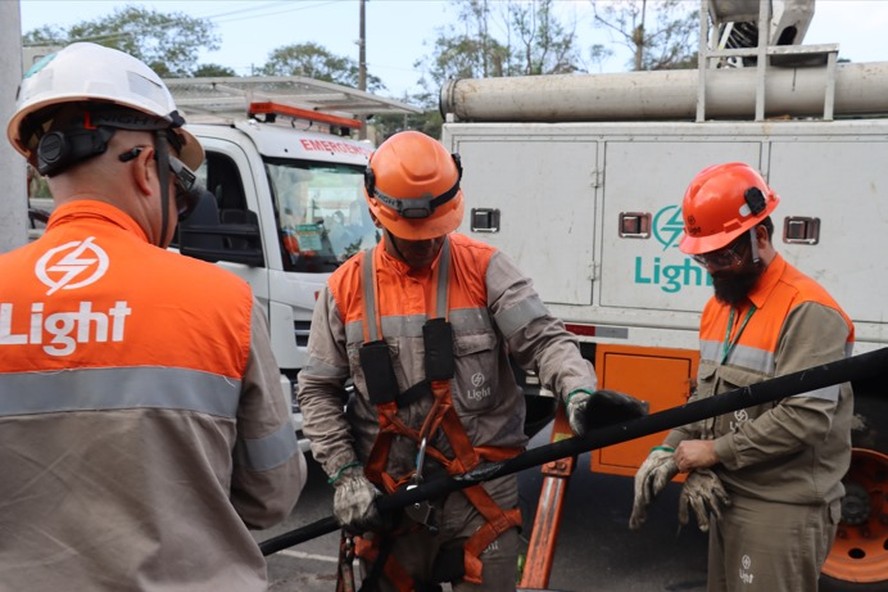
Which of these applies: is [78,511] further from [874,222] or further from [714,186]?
[874,222]

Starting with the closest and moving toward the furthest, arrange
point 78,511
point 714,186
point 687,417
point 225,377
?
point 78,511
point 225,377
point 687,417
point 714,186

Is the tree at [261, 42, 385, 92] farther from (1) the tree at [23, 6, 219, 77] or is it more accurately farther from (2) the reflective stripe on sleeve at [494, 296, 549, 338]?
(2) the reflective stripe on sleeve at [494, 296, 549, 338]

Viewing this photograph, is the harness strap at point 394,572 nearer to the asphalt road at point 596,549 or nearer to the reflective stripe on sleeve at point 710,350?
Answer: the reflective stripe on sleeve at point 710,350

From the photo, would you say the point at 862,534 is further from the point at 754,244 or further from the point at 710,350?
the point at 754,244

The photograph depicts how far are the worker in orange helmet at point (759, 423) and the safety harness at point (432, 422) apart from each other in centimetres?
60

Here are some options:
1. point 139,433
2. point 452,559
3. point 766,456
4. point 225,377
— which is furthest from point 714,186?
point 139,433

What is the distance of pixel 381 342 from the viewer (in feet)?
8.66

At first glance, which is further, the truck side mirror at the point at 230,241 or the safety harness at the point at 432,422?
the truck side mirror at the point at 230,241

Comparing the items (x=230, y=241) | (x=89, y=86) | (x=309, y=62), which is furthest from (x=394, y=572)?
(x=309, y=62)

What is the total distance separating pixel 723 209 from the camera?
2.77m

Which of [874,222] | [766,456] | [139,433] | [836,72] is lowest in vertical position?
[766,456]

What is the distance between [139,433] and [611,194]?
12.5 feet

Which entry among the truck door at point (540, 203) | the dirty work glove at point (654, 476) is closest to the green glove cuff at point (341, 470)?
the dirty work glove at point (654, 476)

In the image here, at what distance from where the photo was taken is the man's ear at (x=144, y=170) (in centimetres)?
163
